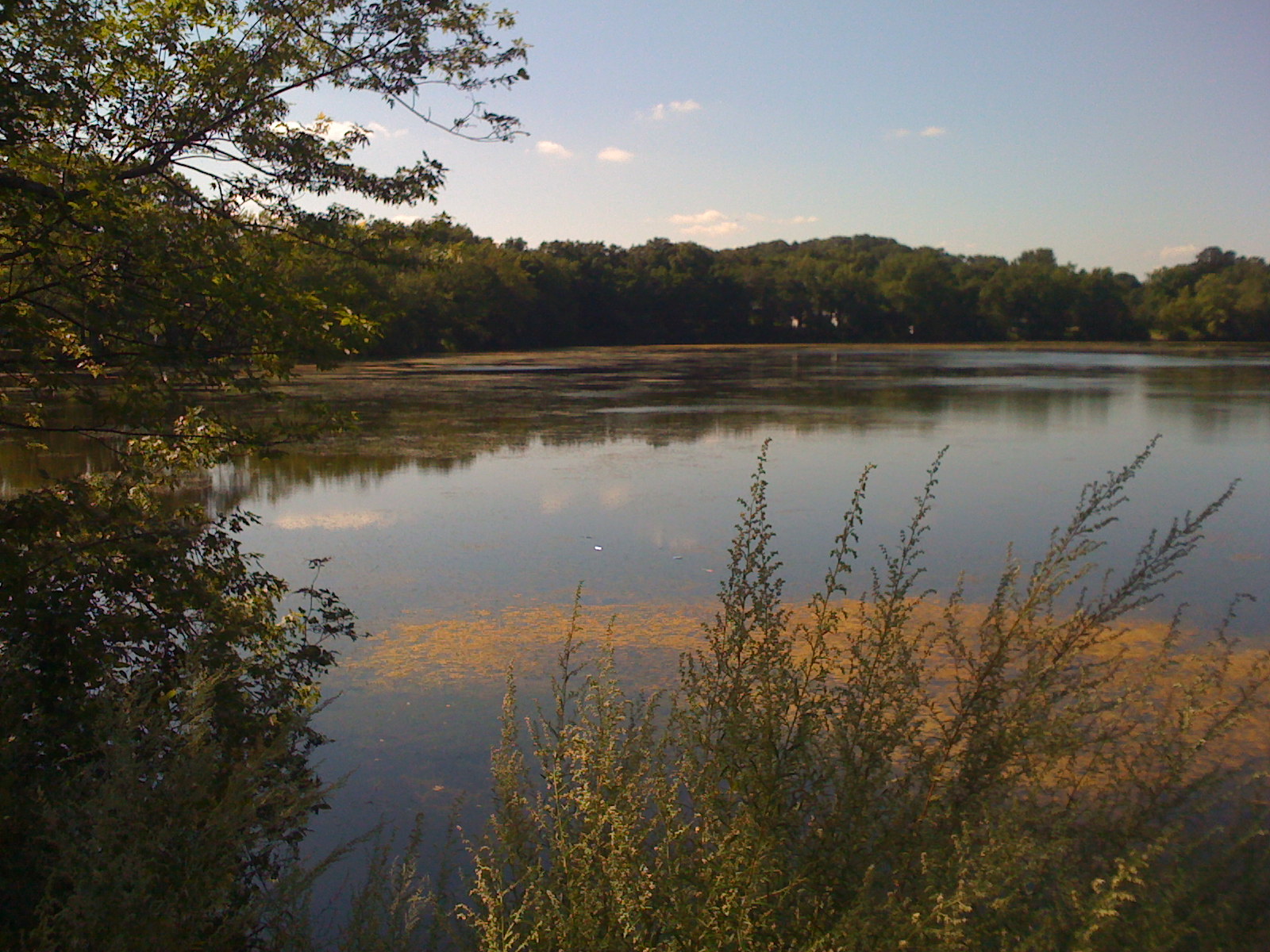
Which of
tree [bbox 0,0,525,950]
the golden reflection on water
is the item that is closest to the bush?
tree [bbox 0,0,525,950]

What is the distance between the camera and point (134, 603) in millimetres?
4762

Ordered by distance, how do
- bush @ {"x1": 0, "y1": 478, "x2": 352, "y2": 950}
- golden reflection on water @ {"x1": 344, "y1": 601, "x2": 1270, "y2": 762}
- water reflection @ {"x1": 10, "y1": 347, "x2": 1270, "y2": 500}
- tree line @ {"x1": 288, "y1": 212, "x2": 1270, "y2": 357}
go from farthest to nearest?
1. tree line @ {"x1": 288, "y1": 212, "x2": 1270, "y2": 357}
2. water reflection @ {"x1": 10, "y1": 347, "x2": 1270, "y2": 500}
3. golden reflection on water @ {"x1": 344, "y1": 601, "x2": 1270, "y2": 762}
4. bush @ {"x1": 0, "y1": 478, "x2": 352, "y2": 950}

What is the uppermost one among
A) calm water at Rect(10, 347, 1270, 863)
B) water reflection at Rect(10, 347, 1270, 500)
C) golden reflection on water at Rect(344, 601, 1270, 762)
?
water reflection at Rect(10, 347, 1270, 500)

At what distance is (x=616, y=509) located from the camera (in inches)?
418

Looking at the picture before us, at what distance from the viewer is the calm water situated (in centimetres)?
596

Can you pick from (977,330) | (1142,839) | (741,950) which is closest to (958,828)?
(1142,839)

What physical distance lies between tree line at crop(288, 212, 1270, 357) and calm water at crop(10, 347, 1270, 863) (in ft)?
119

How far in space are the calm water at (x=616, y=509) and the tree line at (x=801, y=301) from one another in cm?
3628

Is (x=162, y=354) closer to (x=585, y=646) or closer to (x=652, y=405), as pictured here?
(x=585, y=646)

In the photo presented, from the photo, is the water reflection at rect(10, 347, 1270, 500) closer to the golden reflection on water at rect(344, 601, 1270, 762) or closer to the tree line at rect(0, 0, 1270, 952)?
the tree line at rect(0, 0, 1270, 952)

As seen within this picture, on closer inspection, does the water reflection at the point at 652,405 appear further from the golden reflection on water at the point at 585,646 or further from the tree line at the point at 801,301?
the tree line at the point at 801,301

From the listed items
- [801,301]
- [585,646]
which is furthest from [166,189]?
[801,301]

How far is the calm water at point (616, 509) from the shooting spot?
5961 millimetres

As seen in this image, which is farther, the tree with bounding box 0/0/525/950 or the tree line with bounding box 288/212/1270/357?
the tree line with bounding box 288/212/1270/357
